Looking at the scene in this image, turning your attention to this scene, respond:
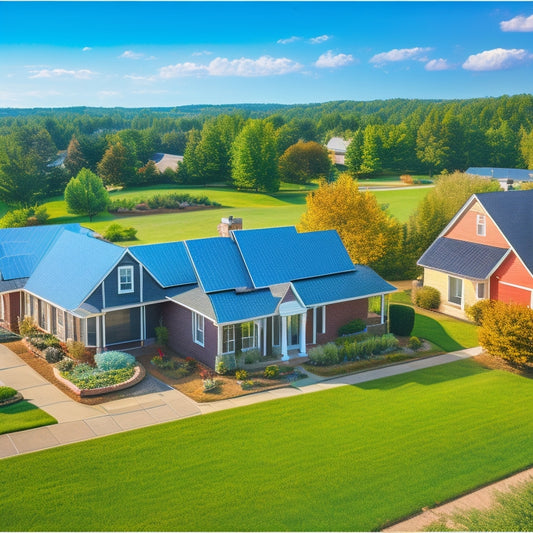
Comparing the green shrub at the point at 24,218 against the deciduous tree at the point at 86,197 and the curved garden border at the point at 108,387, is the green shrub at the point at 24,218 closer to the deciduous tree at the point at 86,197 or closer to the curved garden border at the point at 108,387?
the deciduous tree at the point at 86,197

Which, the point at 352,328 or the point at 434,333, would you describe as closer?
the point at 352,328

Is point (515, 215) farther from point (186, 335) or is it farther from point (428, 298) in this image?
point (186, 335)

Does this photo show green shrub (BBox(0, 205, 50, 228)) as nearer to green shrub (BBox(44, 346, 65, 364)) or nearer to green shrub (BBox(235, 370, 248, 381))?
green shrub (BBox(44, 346, 65, 364))

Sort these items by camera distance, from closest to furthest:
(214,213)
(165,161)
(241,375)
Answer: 1. (241,375)
2. (214,213)
3. (165,161)

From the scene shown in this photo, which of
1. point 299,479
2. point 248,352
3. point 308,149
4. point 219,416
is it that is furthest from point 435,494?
point 308,149

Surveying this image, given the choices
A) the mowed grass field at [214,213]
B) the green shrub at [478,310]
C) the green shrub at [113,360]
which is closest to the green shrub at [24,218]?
the mowed grass field at [214,213]

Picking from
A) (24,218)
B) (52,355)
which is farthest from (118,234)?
(52,355)

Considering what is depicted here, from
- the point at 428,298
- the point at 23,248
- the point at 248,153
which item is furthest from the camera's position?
the point at 248,153

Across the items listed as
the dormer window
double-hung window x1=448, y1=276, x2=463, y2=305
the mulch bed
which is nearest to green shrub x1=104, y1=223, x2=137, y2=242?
the mulch bed
